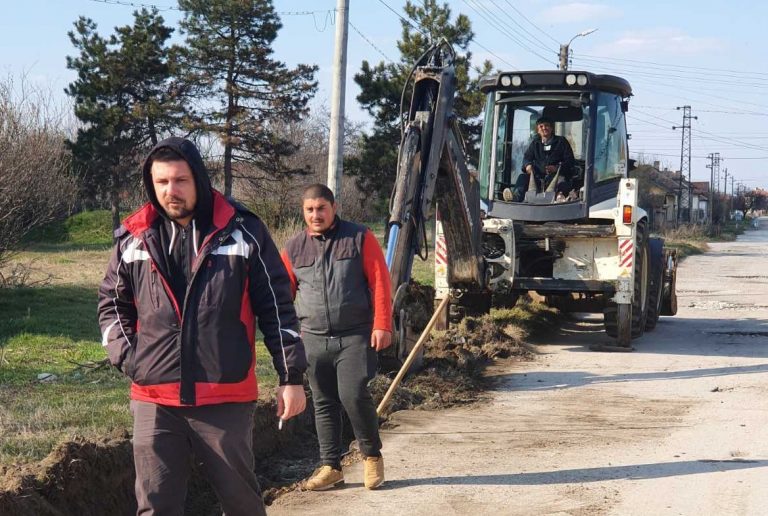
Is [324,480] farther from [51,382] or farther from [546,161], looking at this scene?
[546,161]

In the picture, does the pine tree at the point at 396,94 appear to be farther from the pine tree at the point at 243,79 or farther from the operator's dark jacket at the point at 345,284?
the operator's dark jacket at the point at 345,284

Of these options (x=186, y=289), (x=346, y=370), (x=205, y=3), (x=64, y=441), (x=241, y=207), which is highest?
(x=205, y=3)

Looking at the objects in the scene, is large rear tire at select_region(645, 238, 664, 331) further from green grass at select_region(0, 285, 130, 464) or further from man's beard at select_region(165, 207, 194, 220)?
man's beard at select_region(165, 207, 194, 220)

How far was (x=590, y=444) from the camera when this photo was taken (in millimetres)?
7469

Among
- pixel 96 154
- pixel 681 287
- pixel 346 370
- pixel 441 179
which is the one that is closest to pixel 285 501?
pixel 346 370

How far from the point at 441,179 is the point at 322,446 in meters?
4.93

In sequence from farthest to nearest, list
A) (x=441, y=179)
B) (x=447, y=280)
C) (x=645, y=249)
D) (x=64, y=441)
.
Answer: (x=645, y=249) → (x=447, y=280) → (x=441, y=179) → (x=64, y=441)

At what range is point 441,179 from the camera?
1052 cm

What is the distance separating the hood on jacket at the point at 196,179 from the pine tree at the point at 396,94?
29.2 m

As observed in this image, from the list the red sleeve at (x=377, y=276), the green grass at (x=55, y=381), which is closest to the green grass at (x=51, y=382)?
the green grass at (x=55, y=381)

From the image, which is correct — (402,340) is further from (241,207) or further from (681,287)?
(681,287)

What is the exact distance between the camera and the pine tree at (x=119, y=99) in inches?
1539

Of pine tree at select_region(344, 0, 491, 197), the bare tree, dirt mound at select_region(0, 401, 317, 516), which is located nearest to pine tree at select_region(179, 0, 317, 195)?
pine tree at select_region(344, 0, 491, 197)

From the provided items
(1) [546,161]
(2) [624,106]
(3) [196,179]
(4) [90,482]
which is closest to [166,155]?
(3) [196,179]
